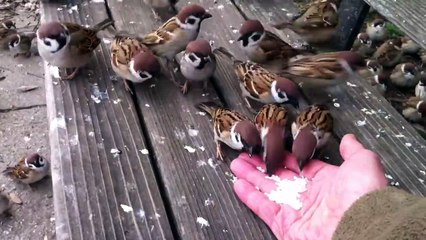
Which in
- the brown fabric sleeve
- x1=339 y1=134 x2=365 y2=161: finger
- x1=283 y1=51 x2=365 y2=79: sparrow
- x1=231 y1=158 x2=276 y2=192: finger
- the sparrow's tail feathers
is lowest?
x1=283 y1=51 x2=365 y2=79: sparrow

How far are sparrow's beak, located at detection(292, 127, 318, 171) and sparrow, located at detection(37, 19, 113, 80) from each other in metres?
0.83

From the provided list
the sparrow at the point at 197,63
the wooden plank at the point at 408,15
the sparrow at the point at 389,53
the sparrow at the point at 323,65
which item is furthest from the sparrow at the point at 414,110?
the sparrow at the point at 197,63

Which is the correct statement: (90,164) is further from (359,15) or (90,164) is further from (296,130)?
(359,15)

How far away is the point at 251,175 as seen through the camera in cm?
164

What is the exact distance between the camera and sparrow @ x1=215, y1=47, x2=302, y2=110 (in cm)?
197

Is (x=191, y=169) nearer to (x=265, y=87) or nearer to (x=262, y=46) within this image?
(x=265, y=87)

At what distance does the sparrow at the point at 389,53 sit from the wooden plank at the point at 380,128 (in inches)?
72.6

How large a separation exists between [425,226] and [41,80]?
2526 mm

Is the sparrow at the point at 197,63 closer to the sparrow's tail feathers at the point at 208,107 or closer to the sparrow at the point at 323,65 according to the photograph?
the sparrow's tail feathers at the point at 208,107

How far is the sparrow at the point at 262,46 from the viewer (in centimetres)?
224

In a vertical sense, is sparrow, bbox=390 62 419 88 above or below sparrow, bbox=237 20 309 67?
below

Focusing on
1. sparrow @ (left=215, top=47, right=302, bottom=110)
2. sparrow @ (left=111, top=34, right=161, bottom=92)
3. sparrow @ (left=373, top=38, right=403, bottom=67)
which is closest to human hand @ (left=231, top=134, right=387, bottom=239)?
sparrow @ (left=215, top=47, right=302, bottom=110)

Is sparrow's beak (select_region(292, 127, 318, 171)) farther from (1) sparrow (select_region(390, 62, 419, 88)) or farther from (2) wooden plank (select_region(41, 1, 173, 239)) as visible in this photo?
(1) sparrow (select_region(390, 62, 419, 88))

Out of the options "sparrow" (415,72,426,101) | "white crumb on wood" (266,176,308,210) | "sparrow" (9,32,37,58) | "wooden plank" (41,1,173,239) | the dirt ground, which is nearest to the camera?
"wooden plank" (41,1,173,239)
